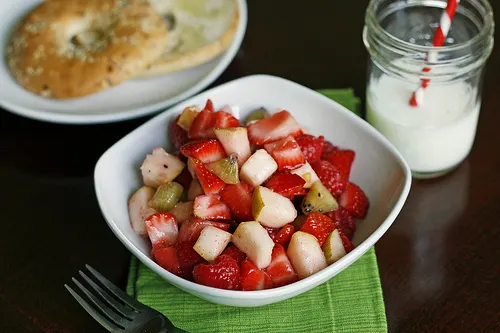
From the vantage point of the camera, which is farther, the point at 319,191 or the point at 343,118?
the point at 343,118

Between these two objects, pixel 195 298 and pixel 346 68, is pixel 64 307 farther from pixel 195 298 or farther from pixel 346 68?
pixel 346 68

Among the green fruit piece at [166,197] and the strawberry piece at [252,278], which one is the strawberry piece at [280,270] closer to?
the strawberry piece at [252,278]

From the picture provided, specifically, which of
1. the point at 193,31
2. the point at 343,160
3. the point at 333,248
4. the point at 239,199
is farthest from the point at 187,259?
the point at 193,31

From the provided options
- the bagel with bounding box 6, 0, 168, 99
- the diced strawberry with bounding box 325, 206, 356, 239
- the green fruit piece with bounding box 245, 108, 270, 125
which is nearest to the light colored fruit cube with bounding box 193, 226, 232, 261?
the diced strawberry with bounding box 325, 206, 356, 239

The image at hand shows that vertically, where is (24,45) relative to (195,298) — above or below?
above

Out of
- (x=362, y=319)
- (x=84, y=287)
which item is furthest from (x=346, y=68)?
(x=84, y=287)

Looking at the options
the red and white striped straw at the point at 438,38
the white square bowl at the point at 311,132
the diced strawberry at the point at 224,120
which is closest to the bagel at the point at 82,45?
the white square bowl at the point at 311,132

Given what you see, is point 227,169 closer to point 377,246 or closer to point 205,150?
point 205,150
